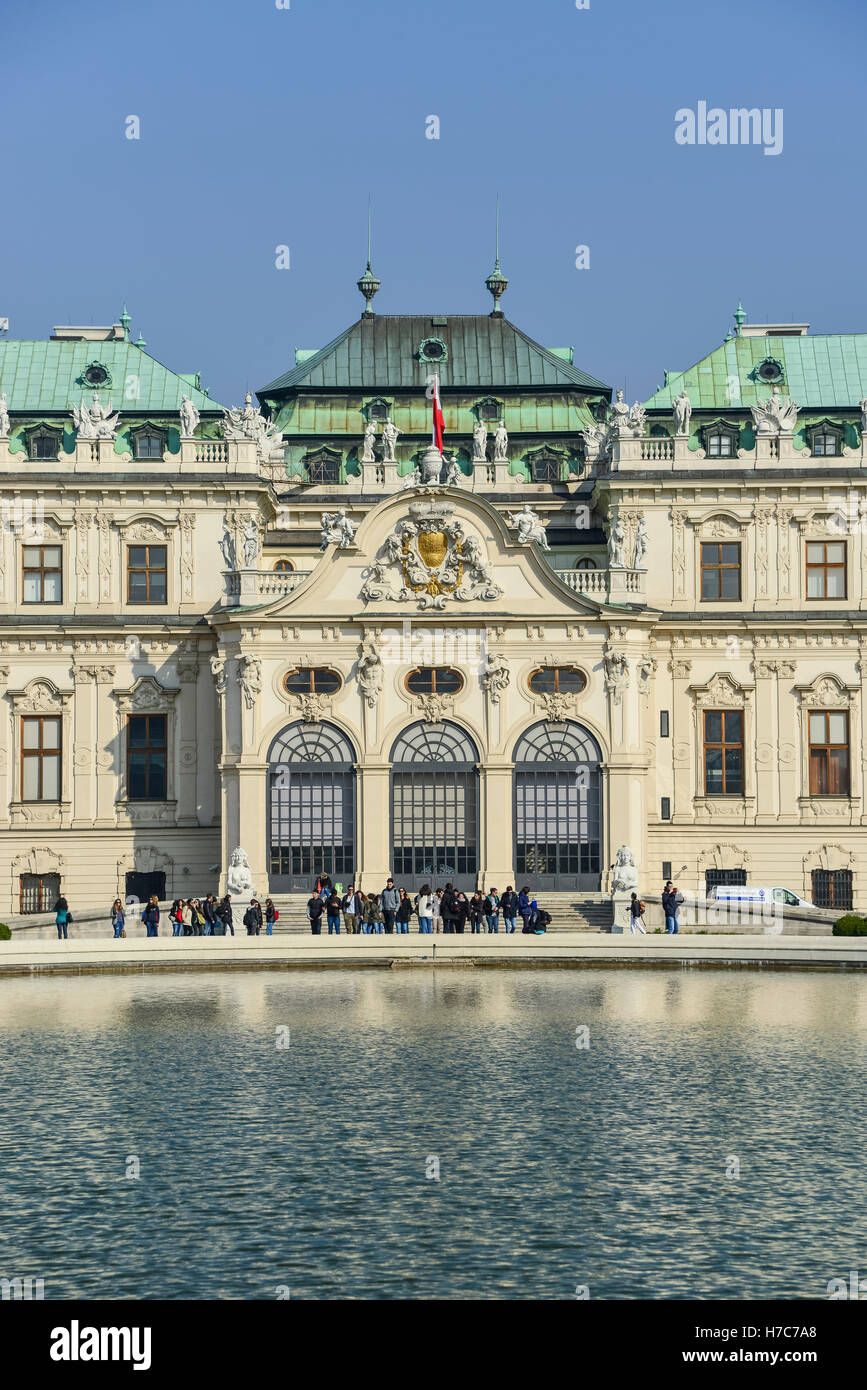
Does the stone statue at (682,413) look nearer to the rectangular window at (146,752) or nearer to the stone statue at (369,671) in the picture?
the stone statue at (369,671)

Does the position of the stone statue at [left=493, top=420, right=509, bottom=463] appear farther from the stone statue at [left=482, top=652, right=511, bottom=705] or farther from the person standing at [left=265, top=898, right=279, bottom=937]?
the person standing at [left=265, top=898, right=279, bottom=937]

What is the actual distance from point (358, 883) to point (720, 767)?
14.7 metres

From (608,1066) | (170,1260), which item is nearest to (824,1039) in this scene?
(608,1066)

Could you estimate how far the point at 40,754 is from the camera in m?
77.1

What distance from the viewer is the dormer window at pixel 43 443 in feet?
261

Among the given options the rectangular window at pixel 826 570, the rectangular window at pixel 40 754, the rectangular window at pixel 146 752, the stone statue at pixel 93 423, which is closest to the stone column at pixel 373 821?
the rectangular window at pixel 146 752

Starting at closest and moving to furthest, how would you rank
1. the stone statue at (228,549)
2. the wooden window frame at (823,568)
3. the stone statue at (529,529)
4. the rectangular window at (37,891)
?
the stone statue at (529,529) → the stone statue at (228,549) → the rectangular window at (37,891) → the wooden window frame at (823,568)

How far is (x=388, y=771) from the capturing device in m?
72.1

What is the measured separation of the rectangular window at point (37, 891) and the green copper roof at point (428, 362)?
72.0 ft

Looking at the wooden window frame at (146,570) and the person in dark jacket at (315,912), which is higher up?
the wooden window frame at (146,570)

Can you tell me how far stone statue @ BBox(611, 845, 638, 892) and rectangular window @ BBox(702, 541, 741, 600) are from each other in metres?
13.4

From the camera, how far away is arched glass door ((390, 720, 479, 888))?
237 ft

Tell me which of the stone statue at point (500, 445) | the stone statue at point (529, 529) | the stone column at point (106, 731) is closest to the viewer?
the stone statue at point (529, 529)

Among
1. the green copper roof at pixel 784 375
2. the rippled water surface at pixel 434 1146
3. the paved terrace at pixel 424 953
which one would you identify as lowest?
the rippled water surface at pixel 434 1146
